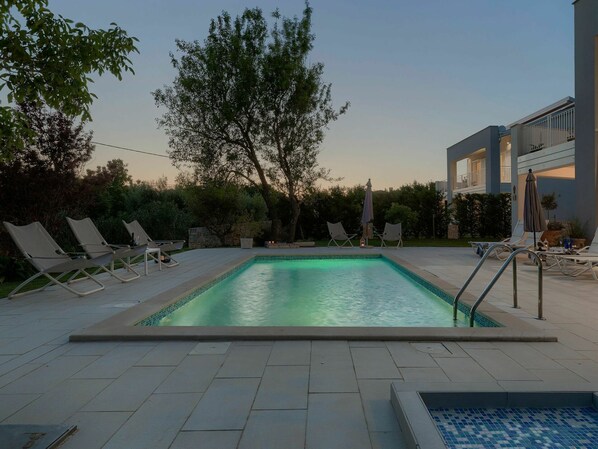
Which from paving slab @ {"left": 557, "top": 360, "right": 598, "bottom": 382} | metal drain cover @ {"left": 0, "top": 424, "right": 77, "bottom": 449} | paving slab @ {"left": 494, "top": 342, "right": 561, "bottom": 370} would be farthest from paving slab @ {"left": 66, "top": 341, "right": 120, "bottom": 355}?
paving slab @ {"left": 557, "top": 360, "right": 598, "bottom": 382}

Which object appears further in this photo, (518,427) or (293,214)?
(293,214)

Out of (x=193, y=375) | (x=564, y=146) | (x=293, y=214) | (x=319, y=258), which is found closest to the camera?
(x=193, y=375)

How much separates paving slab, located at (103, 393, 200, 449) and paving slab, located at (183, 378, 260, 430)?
7 centimetres

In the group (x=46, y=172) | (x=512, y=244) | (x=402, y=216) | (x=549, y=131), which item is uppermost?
(x=549, y=131)

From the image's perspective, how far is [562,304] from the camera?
5039mm

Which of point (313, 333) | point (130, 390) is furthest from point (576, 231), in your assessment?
point (130, 390)

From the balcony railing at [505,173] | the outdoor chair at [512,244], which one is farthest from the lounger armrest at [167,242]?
the balcony railing at [505,173]

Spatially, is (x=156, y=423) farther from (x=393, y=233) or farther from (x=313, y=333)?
(x=393, y=233)

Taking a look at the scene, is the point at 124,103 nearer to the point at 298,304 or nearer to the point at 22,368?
the point at 298,304

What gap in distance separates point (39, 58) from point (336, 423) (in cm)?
251

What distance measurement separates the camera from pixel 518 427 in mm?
2184

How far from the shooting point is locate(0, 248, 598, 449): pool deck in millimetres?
2078

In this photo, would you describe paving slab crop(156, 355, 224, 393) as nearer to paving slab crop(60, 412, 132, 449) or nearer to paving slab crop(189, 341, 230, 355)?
paving slab crop(189, 341, 230, 355)

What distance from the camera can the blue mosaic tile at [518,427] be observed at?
206 cm
